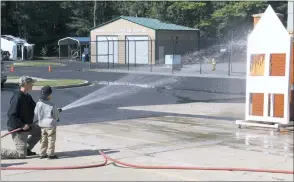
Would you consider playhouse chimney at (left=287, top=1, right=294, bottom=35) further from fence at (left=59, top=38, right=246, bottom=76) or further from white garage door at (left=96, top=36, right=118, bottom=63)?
white garage door at (left=96, top=36, right=118, bottom=63)

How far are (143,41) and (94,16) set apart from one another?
968 inches

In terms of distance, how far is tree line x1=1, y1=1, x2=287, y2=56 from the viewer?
191ft

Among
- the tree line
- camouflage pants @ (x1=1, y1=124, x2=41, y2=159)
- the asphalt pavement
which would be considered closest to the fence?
the tree line

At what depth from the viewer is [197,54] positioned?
161 ft

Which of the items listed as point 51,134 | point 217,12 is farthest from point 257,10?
point 51,134

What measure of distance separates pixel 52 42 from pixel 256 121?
66641 millimetres

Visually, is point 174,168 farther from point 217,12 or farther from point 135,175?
point 217,12

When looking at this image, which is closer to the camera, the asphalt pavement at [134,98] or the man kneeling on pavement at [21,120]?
the man kneeling on pavement at [21,120]

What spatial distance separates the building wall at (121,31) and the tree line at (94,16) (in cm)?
1072

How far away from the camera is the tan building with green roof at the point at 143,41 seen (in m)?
47.7

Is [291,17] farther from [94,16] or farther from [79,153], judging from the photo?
[94,16]

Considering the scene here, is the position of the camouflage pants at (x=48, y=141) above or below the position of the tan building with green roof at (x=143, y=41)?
below

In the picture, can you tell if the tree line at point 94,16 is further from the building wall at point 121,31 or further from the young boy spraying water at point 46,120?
the young boy spraying water at point 46,120

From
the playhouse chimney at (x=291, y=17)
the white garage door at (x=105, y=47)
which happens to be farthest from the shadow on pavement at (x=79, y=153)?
the white garage door at (x=105, y=47)
